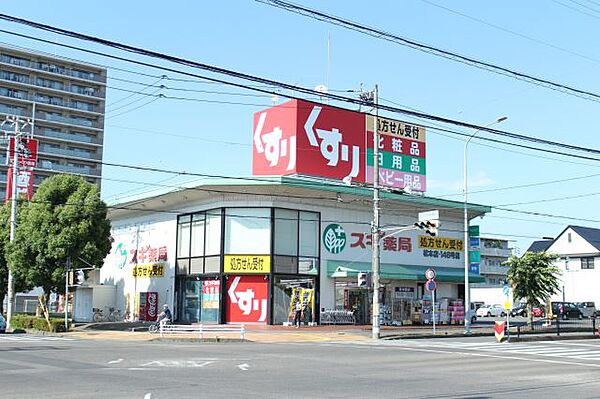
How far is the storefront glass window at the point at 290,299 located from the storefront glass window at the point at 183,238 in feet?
23.0

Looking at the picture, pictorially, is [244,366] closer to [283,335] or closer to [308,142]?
[283,335]

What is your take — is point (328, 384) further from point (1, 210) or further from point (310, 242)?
point (1, 210)

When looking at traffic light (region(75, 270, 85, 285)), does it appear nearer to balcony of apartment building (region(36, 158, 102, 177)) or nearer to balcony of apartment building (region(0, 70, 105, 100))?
balcony of apartment building (region(36, 158, 102, 177))

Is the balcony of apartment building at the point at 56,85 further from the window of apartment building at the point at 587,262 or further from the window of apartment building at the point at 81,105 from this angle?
the window of apartment building at the point at 587,262

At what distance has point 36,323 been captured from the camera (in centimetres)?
3744

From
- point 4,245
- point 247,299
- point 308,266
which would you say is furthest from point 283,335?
point 4,245

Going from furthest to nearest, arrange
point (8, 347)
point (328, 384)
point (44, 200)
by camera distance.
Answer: point (44, 200)
point (8, 347)
point (328, 384)

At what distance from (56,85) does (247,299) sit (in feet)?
251

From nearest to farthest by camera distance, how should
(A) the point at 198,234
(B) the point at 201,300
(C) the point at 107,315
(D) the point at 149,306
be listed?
(B) the point at 201,300, (A) the point at 198,234, (D) the point at 149,306, (C) the point at 107,315

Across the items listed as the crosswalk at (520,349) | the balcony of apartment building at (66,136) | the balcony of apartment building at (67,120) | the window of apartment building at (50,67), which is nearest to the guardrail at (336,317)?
the crosswalk at (520,349)

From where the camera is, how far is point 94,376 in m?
14.7

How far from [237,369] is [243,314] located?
78.8 ft

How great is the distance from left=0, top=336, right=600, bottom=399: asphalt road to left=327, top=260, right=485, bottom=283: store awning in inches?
659

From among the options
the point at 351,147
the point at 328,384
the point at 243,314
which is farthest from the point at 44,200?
the point at 328,384
